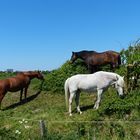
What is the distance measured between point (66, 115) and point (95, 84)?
1.49m

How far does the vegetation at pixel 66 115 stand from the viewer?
12.2 metres

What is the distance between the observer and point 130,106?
14211mm

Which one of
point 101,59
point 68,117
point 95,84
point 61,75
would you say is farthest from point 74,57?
point 68,117

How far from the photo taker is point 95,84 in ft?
51.3

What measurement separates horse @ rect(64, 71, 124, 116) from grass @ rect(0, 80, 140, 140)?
19.3 inches

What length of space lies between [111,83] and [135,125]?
10.7 feet

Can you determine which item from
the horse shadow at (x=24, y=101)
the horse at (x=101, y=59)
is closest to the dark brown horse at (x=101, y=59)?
the horse at (x=101, y=59)

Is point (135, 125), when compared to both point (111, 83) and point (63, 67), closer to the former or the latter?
point (111, 83)

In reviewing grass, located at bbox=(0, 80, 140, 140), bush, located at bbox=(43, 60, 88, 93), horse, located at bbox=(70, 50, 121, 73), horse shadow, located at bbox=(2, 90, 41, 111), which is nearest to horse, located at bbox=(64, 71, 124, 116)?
grass, located at bbox=(0, 80, 140, 140)

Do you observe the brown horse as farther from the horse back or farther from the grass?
the grass

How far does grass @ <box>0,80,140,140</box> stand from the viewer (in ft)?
40.0

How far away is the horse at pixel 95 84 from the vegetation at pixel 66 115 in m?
0.35

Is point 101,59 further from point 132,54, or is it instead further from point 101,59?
point 132,54

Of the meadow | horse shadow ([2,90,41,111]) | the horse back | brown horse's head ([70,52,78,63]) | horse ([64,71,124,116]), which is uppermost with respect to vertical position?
brown horse's head ([70,52,78,63])
